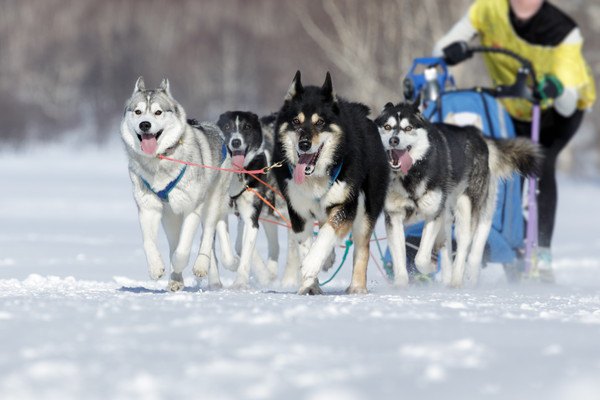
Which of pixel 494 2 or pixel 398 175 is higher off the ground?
pixel 494 2

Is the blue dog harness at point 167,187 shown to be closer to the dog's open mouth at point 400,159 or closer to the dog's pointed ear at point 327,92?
the dog's pointed ear at point 327,92

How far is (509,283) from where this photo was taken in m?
5.99

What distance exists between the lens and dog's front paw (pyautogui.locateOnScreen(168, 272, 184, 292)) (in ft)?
15.6

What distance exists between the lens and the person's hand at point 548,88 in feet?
19.6

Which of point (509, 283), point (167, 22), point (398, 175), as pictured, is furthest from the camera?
point (167, 22)

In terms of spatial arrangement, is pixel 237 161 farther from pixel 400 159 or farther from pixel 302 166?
pixel 302 166

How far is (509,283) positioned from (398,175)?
135 cm

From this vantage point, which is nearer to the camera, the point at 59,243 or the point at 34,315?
the point at 34,315

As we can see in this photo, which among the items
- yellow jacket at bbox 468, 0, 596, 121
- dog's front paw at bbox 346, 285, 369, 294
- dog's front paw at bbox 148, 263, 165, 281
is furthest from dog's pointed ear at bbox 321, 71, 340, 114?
yellow jacket at bbox 468, 0, 596, 121

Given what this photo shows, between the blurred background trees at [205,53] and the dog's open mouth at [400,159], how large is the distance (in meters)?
13.6

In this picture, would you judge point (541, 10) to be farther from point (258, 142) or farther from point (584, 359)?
point (584, 359)

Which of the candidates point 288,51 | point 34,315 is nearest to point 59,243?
point 34,315

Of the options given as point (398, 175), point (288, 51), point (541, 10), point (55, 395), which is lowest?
point (55, 395)

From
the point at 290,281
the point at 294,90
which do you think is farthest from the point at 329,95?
the point at 290,281
